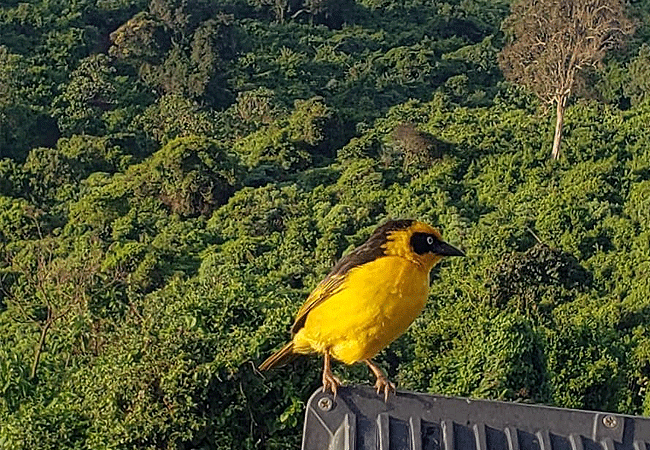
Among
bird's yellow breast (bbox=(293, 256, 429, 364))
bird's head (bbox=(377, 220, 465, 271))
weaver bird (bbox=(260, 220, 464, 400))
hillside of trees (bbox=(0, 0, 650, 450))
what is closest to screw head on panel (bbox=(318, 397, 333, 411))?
weaver bird (bbox=(260, 220, 464, 400))

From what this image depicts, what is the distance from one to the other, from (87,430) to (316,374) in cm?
122

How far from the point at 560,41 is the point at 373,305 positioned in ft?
36.3

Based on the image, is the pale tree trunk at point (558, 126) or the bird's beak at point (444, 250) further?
the pale tree trunk at point (558, 126)

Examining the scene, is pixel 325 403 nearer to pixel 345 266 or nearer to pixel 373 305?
pixel 373 305

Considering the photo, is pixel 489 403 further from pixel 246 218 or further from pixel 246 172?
pixel 246 172

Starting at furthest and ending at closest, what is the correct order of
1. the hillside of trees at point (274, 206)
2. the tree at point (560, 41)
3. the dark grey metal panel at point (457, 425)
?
the tree at point (560, 41) → the hillside of trees at point (274, 206) → the dark grey metal panel at point (457, 425)

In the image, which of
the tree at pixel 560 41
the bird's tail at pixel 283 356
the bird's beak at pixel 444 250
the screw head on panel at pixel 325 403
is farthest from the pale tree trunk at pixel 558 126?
the screw head on panel at pixel 325 403

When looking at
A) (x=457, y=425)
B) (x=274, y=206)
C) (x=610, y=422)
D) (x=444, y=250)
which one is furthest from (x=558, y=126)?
(x=457, y=425)

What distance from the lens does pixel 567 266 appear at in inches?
401

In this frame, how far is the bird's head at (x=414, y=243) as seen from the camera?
2.64 m

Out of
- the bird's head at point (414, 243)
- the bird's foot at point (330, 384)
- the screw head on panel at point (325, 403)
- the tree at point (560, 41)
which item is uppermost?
the bird's head at point (414, 243)

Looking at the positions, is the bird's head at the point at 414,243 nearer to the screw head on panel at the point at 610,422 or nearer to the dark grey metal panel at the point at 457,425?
the dark grey metal panel at the point at 457,425

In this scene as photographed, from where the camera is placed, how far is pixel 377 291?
2.62 metres

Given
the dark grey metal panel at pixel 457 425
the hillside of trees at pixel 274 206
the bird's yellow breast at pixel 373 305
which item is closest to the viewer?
the dark grey metal panel at pixel 457 425
